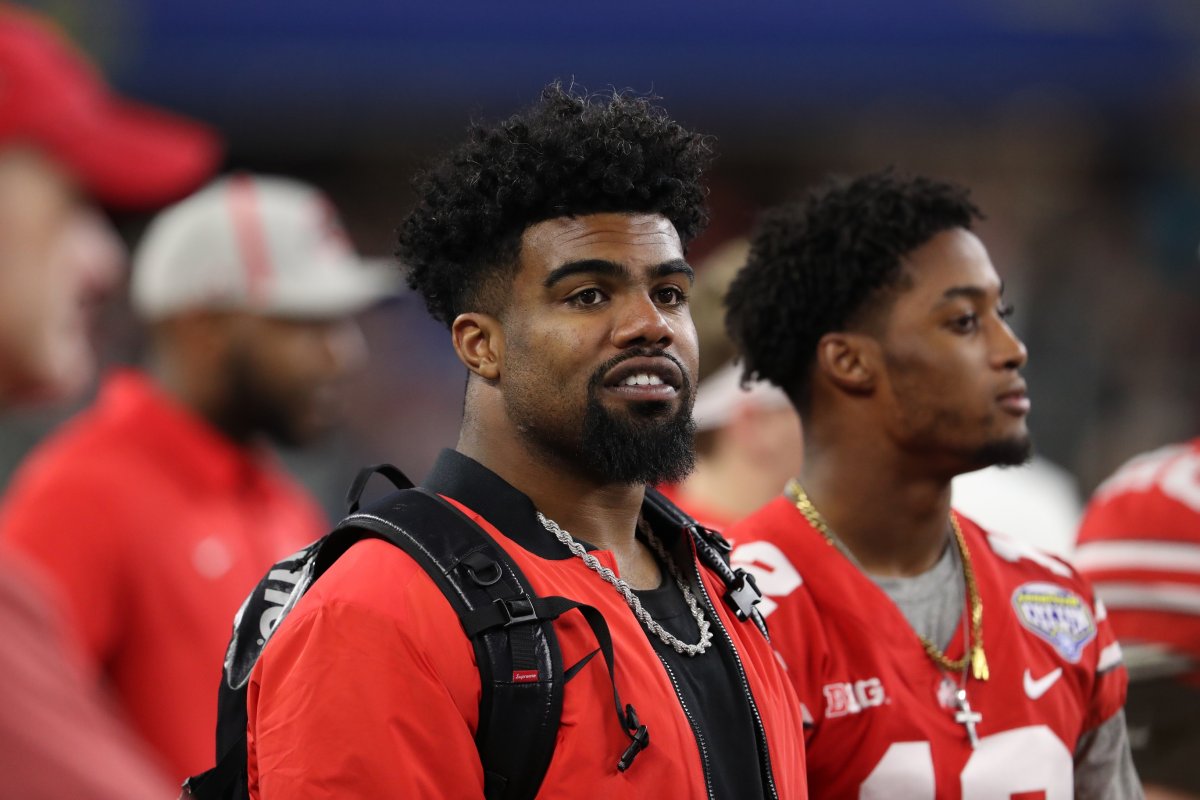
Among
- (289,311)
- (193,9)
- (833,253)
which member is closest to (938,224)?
(833,253)

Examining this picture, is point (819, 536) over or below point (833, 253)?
below

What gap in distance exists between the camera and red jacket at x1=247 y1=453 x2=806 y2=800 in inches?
95.4

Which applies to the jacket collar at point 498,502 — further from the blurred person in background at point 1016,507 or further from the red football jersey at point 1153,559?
the blurred person in background at point 1016,507

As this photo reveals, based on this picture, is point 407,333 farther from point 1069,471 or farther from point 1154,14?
point 1154,14

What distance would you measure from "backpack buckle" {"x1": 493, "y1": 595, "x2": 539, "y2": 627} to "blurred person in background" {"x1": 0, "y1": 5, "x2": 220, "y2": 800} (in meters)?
0.74

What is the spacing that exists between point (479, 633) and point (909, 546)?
134cm

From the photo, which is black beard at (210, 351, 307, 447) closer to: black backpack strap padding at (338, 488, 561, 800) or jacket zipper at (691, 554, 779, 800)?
jacket zipper at (691, 554, 779, 800)

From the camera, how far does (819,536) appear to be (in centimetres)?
348

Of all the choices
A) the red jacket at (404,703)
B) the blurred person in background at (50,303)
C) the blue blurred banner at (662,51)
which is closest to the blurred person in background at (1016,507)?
the red jacket at (404,703)

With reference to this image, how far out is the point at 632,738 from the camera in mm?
2551

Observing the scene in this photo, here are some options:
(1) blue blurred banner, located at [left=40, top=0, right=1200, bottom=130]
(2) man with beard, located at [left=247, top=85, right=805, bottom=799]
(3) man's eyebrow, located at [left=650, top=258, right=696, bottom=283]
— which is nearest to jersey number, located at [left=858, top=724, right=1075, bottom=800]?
(2) man with beard, located at [left=247, top=85, right=805, bottom=799]

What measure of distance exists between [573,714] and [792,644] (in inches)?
33.0

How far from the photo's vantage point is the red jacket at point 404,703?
2.42 m

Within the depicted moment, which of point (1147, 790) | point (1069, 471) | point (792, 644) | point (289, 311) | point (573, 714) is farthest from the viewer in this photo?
point (1069, 471)
